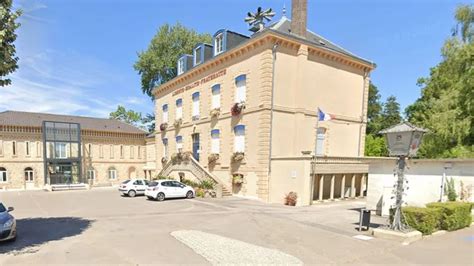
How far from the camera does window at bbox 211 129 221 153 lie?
2277 cm

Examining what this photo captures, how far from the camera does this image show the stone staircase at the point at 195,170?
68.3 feet

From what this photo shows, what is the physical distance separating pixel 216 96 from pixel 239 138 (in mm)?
4527

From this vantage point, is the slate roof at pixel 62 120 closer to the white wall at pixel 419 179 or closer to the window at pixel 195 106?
the window at pixel 195 106

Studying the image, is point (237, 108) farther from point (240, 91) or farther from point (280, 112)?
point (280, 112)

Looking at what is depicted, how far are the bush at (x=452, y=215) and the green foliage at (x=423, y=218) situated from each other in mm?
178

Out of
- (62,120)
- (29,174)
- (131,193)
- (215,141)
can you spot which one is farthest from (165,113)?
(29,174)

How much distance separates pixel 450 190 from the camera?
10906 mm

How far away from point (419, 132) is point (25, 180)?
39336 millimetres

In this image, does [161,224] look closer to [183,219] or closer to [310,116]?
[183,219]

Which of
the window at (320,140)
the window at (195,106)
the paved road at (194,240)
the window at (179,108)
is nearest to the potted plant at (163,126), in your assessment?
the window at (179,108)

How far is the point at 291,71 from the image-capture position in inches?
756

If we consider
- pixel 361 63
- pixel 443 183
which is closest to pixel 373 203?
pixel 443 183

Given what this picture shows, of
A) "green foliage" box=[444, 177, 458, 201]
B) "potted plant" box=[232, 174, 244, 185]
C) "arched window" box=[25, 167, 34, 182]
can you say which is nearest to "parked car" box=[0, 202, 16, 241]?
"potted plant" box=[232, 174, 244, 185]

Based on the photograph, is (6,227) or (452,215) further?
(452,215)
